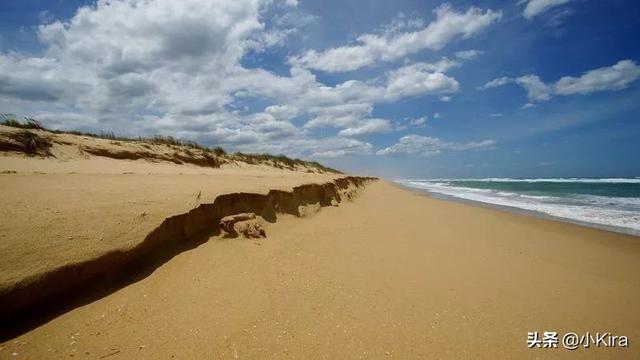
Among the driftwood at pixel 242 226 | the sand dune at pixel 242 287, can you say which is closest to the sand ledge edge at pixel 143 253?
the sand dune at pixel 242 287

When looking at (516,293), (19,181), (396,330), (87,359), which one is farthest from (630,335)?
(19,181)

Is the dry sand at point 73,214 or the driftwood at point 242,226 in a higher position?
the dry sand at point 73,214

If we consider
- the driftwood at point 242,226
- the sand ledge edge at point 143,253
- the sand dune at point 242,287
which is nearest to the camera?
the sand ledge edge at point 143,253

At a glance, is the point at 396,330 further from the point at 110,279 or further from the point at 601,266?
the point at 601,266

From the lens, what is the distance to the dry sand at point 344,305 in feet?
7.25

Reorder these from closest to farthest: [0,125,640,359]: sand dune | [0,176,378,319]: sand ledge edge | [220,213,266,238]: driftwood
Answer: [0,176,378,319]: sand ledge edge, [0,125,640,359]: sand dune, [220,213,266,238]: driftwood

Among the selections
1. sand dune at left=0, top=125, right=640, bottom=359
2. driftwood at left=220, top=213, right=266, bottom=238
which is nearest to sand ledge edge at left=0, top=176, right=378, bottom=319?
sand dune at left=0, top=125, right=640, bottom=359

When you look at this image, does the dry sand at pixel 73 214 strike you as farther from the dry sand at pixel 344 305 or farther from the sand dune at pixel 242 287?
the dry sand at pixel 344 305

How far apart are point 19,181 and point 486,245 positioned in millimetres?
6435

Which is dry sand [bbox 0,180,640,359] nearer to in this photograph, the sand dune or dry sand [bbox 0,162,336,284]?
the sand dune

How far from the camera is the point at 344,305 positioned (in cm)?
288

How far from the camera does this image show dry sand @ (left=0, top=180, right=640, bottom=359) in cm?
221

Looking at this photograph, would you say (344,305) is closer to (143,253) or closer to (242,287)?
(242,287)

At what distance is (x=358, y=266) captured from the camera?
386 cm
